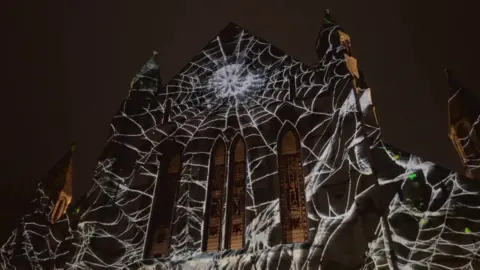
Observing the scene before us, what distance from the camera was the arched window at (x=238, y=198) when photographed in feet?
37.9

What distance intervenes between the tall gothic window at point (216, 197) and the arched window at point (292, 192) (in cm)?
159

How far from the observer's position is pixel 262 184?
473 inches

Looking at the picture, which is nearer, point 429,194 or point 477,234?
point 477,234

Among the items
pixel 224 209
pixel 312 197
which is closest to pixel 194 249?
pixel 224 209

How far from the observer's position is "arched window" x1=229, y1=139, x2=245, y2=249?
1155cm

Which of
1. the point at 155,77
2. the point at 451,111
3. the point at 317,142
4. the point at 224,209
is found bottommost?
the point at 224,209

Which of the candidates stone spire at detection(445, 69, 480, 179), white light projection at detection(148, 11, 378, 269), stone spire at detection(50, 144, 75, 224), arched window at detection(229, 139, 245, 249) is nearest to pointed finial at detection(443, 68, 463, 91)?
stone spire at detection(445, 69, 480, 179)

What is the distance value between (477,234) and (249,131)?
5.96m

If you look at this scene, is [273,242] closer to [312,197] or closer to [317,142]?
[312,197]

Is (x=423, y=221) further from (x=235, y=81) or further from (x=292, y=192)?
(x=235, y=81)

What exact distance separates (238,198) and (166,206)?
1.94m

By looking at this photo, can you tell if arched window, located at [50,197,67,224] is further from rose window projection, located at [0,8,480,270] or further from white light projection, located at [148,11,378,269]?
white light projection, located at [148,11,378,269]

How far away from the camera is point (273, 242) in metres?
10.8

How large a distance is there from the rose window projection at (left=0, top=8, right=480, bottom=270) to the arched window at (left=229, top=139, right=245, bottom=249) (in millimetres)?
35
